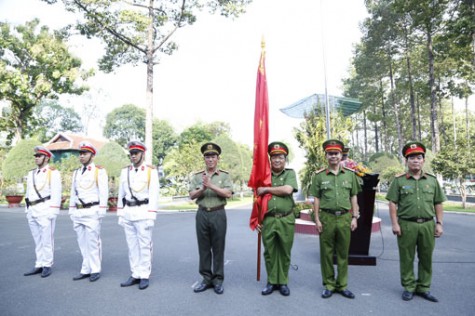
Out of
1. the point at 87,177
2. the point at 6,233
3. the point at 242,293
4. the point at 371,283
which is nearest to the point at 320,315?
the point at 242,293

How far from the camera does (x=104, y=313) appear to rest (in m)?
3.63

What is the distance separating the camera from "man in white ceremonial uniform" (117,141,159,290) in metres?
4.58

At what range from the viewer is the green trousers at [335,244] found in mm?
4188

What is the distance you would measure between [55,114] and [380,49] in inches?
2298

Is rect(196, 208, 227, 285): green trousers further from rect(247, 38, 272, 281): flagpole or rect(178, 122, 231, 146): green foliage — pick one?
rect(178, 122, 231, 146): green foliage

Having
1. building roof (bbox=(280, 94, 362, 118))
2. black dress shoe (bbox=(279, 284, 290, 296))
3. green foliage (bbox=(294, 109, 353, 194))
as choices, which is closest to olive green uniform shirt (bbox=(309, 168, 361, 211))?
black dress shoe (bbox=(279, 284, 290, 296))

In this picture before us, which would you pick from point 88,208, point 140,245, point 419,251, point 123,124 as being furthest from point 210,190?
point 123,124

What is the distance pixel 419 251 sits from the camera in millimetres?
4098

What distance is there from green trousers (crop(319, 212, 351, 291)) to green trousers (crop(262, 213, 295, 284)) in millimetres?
445

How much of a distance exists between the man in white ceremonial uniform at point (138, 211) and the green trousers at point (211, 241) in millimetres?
729

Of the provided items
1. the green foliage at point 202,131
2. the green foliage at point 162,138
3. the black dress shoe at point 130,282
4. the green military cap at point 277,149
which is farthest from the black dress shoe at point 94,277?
the green foliage at point 162,138

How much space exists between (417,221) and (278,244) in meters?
1.74

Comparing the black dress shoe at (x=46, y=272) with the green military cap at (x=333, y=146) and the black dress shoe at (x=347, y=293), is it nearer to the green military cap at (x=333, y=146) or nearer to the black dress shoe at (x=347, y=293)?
the black dress shoe at (x=347, y=293)

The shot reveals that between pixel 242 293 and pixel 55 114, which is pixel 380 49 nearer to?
pixel 242 293
